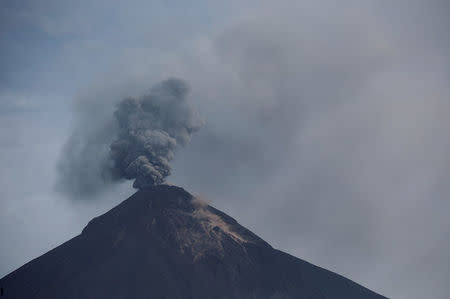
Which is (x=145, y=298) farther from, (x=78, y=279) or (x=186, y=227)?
(x=186, y=227)

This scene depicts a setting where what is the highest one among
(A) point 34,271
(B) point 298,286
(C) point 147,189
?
(C) point 147,189

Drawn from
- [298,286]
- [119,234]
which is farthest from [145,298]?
[298,286]

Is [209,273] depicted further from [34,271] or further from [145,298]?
[34,271]

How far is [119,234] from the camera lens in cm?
9275

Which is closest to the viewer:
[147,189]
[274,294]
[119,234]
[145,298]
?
[145,298]

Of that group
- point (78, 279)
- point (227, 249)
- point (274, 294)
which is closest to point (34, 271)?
point (78, 279)

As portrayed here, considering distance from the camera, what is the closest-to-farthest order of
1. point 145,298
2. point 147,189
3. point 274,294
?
point 145,298 < point 274,294 < point 147,189

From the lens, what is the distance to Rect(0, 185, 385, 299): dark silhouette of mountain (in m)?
82.3

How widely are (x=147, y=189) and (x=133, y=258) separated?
17.0 meters

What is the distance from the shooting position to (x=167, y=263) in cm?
8781

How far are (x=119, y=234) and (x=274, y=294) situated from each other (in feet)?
87.5

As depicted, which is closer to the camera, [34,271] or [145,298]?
A: [145,298]

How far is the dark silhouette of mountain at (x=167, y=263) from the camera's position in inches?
3241

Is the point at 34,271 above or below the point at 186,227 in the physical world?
below
